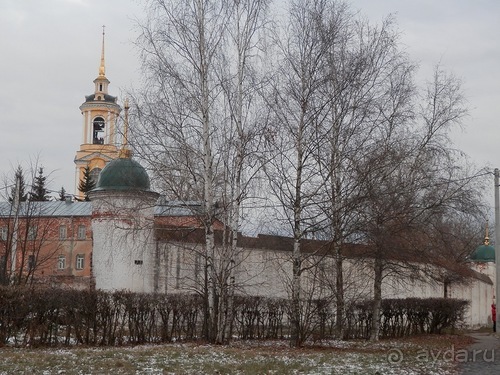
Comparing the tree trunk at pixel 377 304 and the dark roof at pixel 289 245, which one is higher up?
the dark roof at pixel 289 245

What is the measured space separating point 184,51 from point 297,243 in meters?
5.85

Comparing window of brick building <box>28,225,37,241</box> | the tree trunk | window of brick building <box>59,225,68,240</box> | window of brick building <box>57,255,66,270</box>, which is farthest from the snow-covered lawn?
window of brick building <box>59,225,68,240</box>

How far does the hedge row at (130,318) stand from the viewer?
60.6 feet

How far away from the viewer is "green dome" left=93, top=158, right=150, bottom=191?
2438cm

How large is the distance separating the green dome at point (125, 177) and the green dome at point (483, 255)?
32.4m

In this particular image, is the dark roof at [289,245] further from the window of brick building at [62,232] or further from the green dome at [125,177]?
the window of brick building at [62,232]

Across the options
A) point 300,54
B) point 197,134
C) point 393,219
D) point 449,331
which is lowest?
point 449,331

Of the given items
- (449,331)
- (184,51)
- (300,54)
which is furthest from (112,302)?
(449,331)

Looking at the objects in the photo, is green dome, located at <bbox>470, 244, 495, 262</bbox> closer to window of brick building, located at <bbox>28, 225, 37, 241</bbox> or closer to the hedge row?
the hedge row

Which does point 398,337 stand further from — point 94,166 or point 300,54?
point 94,166

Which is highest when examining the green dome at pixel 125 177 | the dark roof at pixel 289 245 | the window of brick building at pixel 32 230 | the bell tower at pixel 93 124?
the bell tower at pixel 93 124

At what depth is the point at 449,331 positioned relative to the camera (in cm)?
3145

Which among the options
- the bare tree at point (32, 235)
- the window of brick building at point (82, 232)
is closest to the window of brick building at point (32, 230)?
the bare tree at point (32, 235)

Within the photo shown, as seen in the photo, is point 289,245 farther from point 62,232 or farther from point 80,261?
point 62,232
